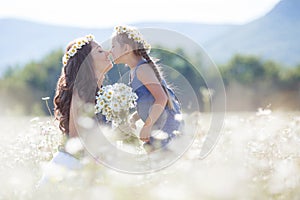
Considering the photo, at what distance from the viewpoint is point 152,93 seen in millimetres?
5902

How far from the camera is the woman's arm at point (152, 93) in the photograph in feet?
18.9

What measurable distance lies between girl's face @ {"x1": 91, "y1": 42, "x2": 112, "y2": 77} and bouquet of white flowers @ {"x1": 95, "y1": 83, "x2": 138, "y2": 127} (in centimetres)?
97

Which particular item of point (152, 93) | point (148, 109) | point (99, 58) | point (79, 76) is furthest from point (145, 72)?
point (79, 76)

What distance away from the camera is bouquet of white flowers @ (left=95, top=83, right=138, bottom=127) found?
486cm

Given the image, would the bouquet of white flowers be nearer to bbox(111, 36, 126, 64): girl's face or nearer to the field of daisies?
the field of daisies

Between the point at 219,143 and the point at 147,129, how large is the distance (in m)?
0.73

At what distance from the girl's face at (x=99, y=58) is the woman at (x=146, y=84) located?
0.93ft

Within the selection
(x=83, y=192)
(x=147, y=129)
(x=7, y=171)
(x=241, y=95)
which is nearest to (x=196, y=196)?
(x=83, y=192)

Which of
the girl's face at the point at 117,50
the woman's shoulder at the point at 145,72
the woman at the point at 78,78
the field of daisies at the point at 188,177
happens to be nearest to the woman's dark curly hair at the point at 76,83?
the woman at the point at 78,78

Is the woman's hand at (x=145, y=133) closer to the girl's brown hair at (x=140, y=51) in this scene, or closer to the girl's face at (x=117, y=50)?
the girl's brown hair at (x=140, y=51)

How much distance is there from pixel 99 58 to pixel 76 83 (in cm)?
38

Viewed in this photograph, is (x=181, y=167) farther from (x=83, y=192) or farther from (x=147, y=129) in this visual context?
(x=147, y=129)

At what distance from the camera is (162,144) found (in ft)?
18.0

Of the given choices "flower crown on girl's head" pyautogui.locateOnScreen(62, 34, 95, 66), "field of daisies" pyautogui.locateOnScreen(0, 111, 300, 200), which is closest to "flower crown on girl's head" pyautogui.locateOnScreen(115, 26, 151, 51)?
"flower crown on girl's head" pyautogui.locateOnScreen(62, 34, 95, 66)
